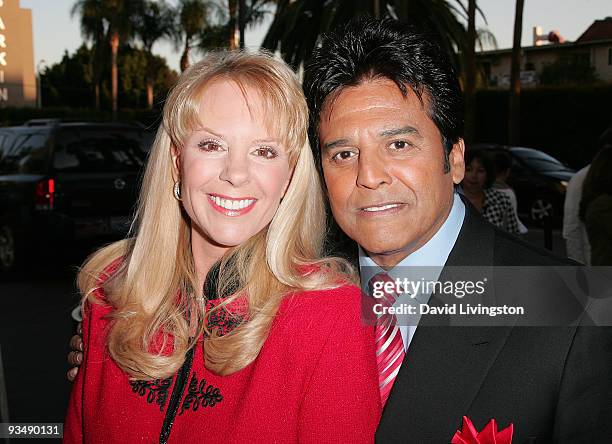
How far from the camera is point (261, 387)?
6.96 feet

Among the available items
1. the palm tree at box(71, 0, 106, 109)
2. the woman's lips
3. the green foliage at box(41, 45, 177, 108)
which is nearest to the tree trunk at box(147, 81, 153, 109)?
the green foliage at box(41, 45, 177, 108)

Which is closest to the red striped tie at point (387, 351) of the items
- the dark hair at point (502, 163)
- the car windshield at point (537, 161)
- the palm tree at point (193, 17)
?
the dark hair at point (502, 163)

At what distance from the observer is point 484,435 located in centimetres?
188

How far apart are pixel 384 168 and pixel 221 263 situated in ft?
1.99

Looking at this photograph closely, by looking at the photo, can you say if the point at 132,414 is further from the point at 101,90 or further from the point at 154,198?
the point at 101,90

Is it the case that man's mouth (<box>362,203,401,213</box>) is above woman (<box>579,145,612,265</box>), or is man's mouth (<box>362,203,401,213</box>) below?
above

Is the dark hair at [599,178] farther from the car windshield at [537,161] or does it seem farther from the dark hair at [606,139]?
the car windshield at [537,161]

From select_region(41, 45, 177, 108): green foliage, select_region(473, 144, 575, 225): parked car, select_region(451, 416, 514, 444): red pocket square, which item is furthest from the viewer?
select_region(41, 45, 177, 108): green foliage

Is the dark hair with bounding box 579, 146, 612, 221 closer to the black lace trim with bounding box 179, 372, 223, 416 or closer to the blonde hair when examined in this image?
the blonde hair

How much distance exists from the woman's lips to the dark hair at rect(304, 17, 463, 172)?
1.05ft

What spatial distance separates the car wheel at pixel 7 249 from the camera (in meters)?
9.90

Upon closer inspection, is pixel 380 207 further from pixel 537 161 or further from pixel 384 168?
pixel 537 161

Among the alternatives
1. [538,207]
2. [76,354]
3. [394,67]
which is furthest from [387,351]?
[538,207]

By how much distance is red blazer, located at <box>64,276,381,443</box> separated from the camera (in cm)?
203
